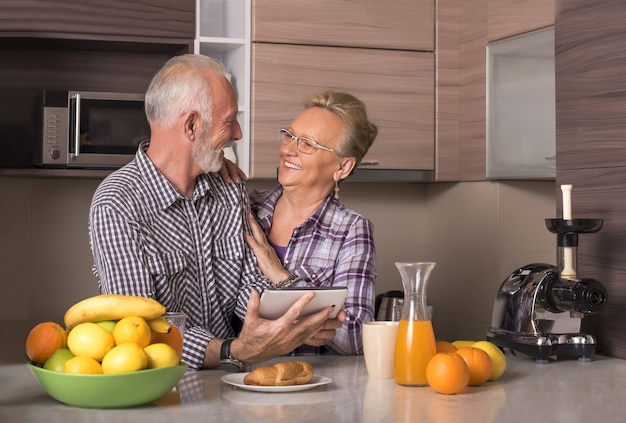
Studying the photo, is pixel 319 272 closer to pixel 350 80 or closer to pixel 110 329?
pixel 110 329

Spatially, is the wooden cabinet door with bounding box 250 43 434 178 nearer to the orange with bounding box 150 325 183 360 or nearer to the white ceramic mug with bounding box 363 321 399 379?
the white ceramic mug with bounding box 363 321 399 379

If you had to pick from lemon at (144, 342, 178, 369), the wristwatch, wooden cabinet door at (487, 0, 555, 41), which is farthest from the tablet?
wooden cabinet door at (487, 0, 555, 41)

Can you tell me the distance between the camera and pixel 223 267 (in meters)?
2.31

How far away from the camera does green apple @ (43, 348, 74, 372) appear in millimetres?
1489

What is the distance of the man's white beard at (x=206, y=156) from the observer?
7.40 feet

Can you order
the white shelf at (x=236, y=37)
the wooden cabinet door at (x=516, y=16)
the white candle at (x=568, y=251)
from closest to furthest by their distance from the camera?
the white candle at (x=568, y=251), the wooden cabinet door at (x=516, y=16), the white shelf at (x=236, y=37)

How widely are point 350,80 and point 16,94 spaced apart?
4.12 ft

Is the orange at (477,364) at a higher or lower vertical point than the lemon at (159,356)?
lower

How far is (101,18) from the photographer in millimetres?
3207

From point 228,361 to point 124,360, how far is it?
499mm

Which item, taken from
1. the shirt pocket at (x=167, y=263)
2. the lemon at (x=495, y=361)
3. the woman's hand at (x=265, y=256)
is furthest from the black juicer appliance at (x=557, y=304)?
the shirt pocket at (x=167, y=263)

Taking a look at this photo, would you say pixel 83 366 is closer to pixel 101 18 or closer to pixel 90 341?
pixel 90 341

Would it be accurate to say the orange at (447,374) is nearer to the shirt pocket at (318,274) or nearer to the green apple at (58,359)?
the green apple at (58,359)

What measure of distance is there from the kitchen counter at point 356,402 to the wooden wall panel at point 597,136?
30 cm
